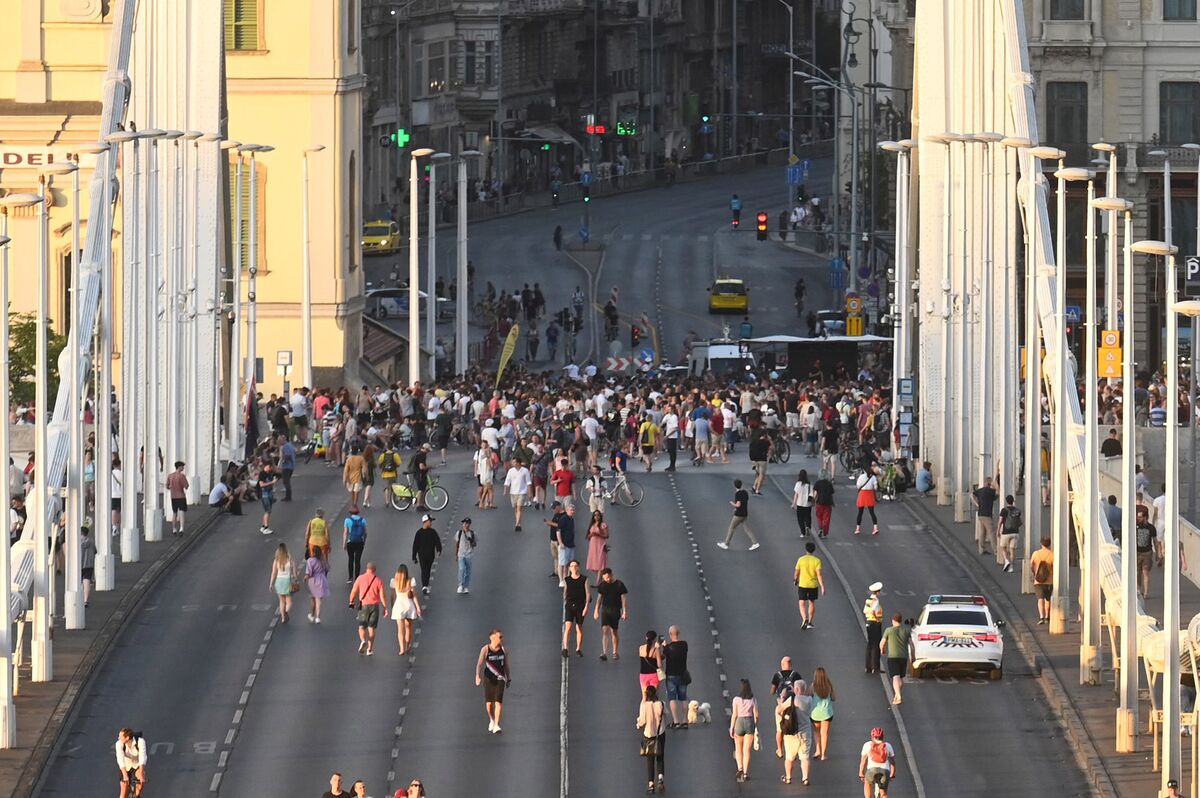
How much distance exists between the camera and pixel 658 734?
157 feet

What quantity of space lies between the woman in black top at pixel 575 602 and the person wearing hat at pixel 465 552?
3.80 meters

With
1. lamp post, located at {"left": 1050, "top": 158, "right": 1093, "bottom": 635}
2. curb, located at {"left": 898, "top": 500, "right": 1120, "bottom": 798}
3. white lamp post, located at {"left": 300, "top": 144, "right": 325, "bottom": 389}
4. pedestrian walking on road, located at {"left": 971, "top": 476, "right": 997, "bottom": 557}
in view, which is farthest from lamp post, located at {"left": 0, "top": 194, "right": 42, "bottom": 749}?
white lamp post, located at {"left": 300, "top": 144, "right": 325, "bottom": 389}

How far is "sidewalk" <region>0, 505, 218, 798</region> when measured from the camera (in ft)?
160

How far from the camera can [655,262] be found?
138500 millimetres

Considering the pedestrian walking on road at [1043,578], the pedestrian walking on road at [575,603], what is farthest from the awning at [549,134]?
the pedestrian walking on road at [575,603]

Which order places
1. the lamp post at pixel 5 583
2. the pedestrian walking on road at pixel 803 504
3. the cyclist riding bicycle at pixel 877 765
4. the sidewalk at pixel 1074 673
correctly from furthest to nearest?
the pedestrian walking on road at pixel 803 504 → the lamp post at pixel 5 583 → the sidewalk at pixel 1074 673 → the cyclist riding bicycle at pixel 877 765

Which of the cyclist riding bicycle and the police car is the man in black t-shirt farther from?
the cyclist riding bicycle

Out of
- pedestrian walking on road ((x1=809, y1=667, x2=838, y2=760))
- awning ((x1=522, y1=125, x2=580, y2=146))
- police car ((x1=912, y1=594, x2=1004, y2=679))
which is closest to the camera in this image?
pedestrian walking on road ((x1=809, y1=667, x2=838, y2=760))

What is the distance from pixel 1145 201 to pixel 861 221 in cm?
2990

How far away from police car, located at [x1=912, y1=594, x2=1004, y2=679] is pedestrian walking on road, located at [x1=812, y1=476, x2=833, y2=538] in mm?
11717

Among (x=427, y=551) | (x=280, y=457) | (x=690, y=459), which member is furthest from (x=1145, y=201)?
(x=427, y=551)

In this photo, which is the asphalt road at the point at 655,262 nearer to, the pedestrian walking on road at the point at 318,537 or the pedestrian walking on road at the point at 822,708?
the pedestrian walking on road at the point at 318,537

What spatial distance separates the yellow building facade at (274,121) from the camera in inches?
3888

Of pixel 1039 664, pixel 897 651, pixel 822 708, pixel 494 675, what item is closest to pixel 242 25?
pixel 1039 664
